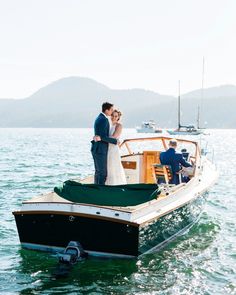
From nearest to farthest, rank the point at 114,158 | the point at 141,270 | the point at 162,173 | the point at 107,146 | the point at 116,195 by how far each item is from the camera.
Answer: the point at 141,270 < the point at 116,195 < the point at 107,146 < the point at 114,158 < the point at 162,173

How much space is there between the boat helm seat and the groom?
7.15 feet

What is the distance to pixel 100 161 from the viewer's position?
1062 cm

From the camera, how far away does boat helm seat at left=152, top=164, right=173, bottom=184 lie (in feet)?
41.1

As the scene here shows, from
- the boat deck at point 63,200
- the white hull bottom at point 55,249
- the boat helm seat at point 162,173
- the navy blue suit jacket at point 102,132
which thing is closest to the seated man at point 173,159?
the boat helm seat at point 162,173

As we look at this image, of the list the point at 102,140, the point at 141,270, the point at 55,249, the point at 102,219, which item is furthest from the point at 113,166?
the point at 141,270

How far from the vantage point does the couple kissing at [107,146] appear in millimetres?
10435

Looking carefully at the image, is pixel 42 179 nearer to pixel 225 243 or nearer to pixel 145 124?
pixel 225 243

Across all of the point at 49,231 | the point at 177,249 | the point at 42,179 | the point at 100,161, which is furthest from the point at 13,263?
the point at 42,179

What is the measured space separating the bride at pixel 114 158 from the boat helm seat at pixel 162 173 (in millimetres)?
1871

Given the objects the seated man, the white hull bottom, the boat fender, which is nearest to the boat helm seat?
the seated man

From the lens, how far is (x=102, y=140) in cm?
1045

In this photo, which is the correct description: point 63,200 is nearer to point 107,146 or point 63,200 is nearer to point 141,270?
point 107,146

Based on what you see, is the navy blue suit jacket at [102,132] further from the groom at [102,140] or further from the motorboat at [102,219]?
the motorboat at [102,219]

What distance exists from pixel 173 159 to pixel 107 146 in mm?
2457
